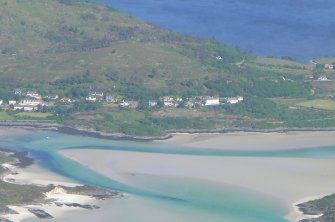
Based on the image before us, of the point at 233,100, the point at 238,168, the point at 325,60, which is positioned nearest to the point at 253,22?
the point at 325,60

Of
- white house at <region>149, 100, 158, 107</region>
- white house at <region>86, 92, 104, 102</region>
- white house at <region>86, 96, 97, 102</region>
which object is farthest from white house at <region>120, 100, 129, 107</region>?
white house at <region>86, 96, 97, 102</region>

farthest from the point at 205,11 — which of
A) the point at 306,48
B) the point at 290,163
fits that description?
the point at 290,163

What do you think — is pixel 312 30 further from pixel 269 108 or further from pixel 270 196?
pixel 270 196

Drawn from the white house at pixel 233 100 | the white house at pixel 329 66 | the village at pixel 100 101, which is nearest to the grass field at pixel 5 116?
the village at pixel 100 101

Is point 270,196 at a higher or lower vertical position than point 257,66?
lower

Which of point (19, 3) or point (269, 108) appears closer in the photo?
point (269, 108)

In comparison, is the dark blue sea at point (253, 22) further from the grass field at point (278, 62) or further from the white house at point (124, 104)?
the white house at point (124, 104)
